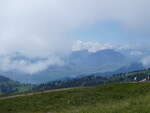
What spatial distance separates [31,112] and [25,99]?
38.9 feet

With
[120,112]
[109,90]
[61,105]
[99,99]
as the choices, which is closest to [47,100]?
[61,105]

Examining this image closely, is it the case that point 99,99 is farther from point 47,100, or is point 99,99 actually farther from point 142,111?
point 142,111

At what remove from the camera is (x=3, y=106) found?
41.8 meters

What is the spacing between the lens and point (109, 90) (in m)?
53.4

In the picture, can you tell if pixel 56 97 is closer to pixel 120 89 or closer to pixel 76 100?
pixel 76 100

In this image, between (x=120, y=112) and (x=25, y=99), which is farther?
(x=25, y=99)

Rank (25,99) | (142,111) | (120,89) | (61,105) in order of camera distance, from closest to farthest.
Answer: (142,111), (61,105), (25,99), (120,89)

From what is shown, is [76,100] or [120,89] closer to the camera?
[76,100]

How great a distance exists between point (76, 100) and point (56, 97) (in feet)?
17.5

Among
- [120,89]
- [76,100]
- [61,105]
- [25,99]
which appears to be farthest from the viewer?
[120,89]

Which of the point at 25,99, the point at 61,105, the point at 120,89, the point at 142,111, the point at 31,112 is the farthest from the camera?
the point at 120,89

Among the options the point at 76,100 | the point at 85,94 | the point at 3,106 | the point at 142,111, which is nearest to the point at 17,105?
the point at 3,106

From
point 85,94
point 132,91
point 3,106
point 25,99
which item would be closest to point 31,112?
point 3,106

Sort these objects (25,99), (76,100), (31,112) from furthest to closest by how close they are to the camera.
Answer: (25,99)
(76,100)
(31,112)
